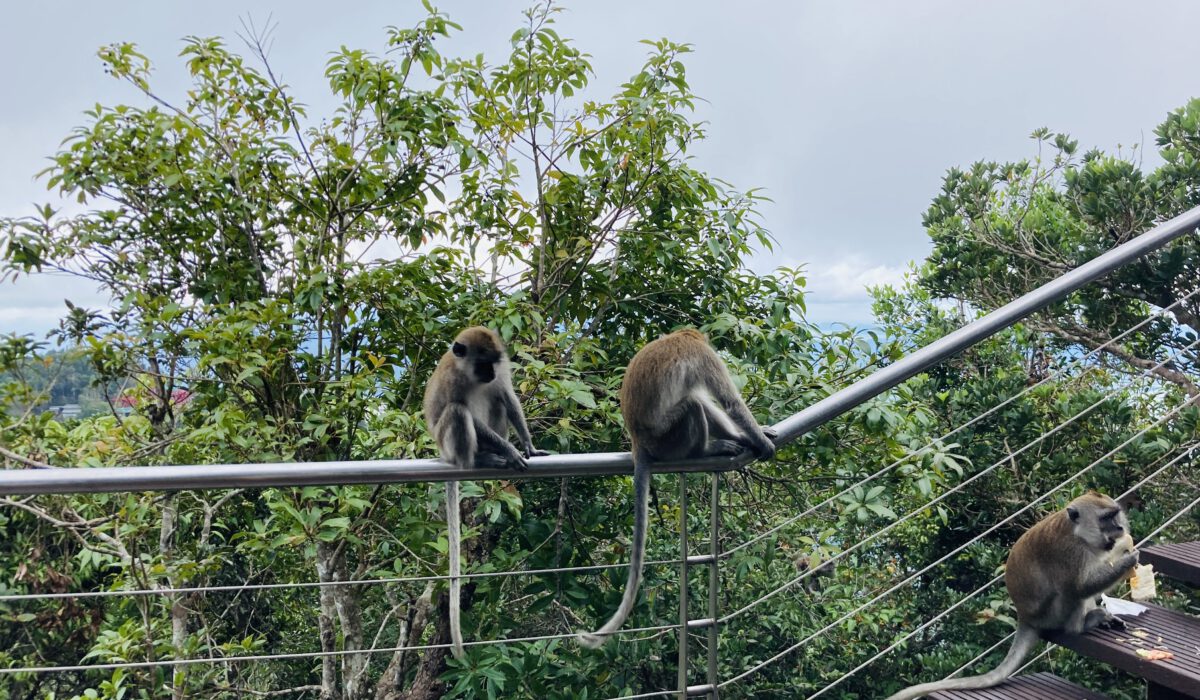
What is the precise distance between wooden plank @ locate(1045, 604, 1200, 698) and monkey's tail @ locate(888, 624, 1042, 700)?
145mm

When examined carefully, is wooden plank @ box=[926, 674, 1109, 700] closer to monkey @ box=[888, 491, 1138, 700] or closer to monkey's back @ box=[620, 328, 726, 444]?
monkey @ box=[888, 491, 1138, 700]

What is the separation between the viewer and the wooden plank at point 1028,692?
2.30 m

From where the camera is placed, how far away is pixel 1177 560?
2.59 metres

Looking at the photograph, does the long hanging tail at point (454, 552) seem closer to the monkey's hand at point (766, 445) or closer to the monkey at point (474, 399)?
the monkey at point (474, 399)

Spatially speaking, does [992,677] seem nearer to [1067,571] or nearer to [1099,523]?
[1067,571]

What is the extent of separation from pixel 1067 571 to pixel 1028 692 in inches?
28.5

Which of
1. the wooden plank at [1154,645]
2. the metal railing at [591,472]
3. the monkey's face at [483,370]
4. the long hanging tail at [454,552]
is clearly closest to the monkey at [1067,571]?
the wooden plank at [1154,645]

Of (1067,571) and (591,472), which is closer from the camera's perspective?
(591,472)

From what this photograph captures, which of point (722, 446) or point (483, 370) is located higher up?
point (483, 370)

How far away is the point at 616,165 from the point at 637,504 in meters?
2.83

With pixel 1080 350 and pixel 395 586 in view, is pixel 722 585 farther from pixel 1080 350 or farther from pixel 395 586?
pixel 1080 350

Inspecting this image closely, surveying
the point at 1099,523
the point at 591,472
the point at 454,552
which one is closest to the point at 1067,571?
the point at 1099,523

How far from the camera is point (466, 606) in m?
4.91

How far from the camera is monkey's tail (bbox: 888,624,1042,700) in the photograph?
8.09 feet
